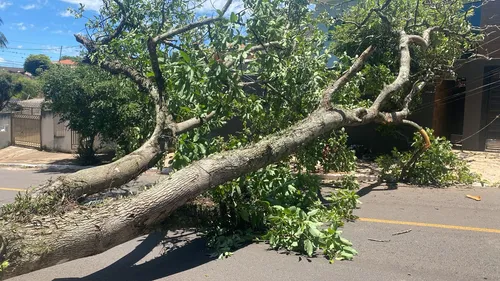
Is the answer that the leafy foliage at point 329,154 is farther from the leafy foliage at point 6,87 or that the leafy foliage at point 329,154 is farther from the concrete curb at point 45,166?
the leafy foliage at point 6,87

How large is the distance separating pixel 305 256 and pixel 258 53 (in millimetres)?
3264

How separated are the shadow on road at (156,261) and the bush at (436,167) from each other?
5.74 m

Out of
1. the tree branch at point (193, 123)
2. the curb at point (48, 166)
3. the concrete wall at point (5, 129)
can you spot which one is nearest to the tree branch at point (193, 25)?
the tree branch at point (193, 123)

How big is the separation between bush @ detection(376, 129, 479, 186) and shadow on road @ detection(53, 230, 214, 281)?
5.74m

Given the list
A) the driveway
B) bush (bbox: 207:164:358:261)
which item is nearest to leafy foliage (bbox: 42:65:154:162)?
the driveway

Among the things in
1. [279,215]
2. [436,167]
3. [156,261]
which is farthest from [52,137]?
[279,215]

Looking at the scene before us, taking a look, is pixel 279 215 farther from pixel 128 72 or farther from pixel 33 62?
pixel 33 62

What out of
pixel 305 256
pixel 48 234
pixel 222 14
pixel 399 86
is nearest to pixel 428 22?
pixel 399 86

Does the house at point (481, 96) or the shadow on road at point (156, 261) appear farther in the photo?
the house at point (481, 96)

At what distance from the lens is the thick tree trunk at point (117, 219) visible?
3.93 m

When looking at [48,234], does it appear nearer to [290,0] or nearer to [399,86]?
[290,0]

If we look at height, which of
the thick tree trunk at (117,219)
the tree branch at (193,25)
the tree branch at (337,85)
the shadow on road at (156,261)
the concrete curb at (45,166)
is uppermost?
the tree branch at (193,25)

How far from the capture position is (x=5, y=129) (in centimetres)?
2156

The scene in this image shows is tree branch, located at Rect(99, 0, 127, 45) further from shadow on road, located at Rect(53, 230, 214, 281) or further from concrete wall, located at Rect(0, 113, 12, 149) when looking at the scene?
concrete wall, located at Rect(0, 113, 12, 149)
